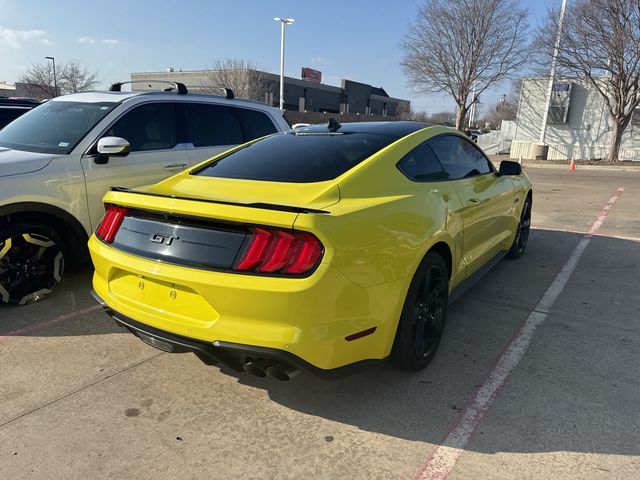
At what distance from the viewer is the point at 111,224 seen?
305 centimetres

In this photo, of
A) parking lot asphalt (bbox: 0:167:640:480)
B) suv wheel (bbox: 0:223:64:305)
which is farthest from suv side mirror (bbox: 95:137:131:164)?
parking lot asphalt (bbox: 0:167:640:480)

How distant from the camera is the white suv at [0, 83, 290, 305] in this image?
13.4 ft

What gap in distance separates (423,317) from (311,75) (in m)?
67.4

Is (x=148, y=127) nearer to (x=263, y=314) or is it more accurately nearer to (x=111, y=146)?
(x=111, y=146)

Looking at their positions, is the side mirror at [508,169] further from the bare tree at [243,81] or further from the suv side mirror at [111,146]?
the bare tree at [243,81]

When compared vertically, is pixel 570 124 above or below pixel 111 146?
above

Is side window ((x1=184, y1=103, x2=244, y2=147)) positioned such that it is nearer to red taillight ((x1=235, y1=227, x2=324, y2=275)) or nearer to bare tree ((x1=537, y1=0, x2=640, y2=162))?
red taillight ((x1=235, y1=227, x2=324, y2=275))

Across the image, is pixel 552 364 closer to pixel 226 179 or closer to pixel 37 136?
pixel 226 179

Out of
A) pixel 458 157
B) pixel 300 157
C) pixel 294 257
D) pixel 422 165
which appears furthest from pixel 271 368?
pixel 458 157

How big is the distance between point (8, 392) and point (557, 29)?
26.8 m

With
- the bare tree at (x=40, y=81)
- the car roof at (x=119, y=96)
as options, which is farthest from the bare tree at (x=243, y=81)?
the car roof at (x=119, y=96)

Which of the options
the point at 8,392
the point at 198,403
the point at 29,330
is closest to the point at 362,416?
the point at 198,403

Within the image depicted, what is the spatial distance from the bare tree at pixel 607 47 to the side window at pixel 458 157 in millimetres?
22084

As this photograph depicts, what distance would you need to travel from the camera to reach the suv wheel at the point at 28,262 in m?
4.06
